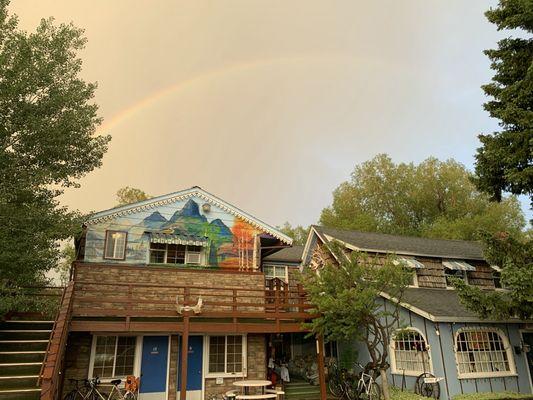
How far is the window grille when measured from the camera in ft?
50.1

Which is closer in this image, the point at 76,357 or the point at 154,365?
the point at 76,357

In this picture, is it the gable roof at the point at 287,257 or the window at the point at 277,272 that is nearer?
the window at the point at 277,272

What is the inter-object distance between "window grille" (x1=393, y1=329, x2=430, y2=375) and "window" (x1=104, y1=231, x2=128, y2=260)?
38.2ft

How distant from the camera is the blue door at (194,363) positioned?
1466 cm

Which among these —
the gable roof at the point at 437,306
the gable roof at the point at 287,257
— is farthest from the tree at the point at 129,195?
the gable roof at the point at 437,306

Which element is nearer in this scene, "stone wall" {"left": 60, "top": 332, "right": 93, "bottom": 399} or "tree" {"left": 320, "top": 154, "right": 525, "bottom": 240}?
"stone wall" {"left": 60, "top": 332, "right": 93, "bottom": 399}

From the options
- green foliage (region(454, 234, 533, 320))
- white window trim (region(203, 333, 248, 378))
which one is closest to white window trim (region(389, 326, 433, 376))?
green foliage (region(454, 234, 533, 320))

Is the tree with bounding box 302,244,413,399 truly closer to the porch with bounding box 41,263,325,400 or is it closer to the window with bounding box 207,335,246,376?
the porch with bounding box 41,263,325,400

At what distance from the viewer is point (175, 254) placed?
16172 millimetres

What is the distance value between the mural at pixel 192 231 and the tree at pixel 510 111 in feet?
30.9

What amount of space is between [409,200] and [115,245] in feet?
125

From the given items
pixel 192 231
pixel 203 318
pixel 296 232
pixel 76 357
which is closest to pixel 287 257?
pixel 192 231

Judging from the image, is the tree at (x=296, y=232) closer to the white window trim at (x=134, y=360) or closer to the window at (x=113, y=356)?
the white window trim at (x=134, y=360)

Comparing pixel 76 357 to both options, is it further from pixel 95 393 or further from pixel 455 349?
Result: pixel 455 349
